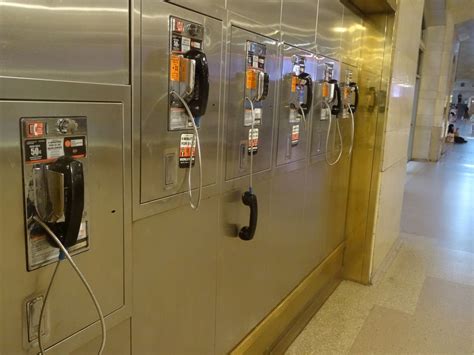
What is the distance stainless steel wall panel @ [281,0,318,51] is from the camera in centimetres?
185

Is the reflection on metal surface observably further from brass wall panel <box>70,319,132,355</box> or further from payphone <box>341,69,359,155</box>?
payphone <box>341,69,359,155</box>

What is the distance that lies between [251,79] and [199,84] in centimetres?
43

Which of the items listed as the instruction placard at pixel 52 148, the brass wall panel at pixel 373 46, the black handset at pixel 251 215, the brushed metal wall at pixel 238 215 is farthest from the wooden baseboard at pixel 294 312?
the brass wall panel at pixel 373 46

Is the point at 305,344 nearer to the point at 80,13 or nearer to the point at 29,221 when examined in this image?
the point at 29,221

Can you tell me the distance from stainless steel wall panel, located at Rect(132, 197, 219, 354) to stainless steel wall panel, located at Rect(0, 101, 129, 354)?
0.35ft

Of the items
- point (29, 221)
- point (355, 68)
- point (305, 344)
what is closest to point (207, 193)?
point (29, 221)

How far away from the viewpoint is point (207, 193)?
4.87ft

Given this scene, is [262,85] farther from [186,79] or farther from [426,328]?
[426,328]

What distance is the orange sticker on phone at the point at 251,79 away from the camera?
5.27 feet

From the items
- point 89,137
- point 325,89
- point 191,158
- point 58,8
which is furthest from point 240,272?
point 58,8

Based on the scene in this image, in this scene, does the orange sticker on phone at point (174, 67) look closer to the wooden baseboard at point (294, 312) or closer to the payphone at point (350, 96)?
the wooden baseboard at point (294, 312)

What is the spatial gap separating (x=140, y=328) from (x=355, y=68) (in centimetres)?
231

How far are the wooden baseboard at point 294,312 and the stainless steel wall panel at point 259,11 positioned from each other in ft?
4.71

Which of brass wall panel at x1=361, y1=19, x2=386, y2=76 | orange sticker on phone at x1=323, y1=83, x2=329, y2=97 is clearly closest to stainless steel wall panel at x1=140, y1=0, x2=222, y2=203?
orange sticker on phone at x1=323, y1=83, x2=329, y2=97
